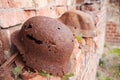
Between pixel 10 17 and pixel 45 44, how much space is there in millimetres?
288

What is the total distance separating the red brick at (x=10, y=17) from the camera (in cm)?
113

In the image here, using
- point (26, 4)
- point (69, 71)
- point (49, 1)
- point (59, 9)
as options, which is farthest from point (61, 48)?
point (59, 9)

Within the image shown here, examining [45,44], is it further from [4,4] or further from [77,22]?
[77,22]

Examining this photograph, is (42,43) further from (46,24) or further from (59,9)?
(59,9)

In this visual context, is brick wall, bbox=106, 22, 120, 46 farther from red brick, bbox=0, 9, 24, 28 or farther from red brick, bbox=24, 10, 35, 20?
red brick, bbox=0, 9, 24, 28

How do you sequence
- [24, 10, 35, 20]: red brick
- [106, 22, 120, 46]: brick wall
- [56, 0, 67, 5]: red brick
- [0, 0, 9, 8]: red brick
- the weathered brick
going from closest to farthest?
[0, 0, 9, 8]: red brick, [24, 10, 35, 20]: red brick, the weathered brick, [56, 0, 67, 5]: red brick, [106, 22, 120, 46]: brick wall

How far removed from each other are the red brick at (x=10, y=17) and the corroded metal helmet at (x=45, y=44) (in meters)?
0.10

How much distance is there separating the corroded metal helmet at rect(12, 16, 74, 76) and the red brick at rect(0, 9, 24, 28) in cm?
10

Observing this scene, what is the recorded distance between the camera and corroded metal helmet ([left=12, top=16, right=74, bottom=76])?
3.41 feet

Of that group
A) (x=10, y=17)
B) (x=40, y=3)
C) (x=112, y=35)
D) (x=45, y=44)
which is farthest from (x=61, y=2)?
(x=112, y=35)

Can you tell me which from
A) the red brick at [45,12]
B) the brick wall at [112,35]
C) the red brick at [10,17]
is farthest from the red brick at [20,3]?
the brick wall at [112,35]

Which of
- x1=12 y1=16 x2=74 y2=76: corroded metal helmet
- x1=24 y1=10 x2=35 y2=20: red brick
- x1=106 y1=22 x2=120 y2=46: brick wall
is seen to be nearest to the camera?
x1=12 y1=16 x2=74 y2=76: corroded metal helmet

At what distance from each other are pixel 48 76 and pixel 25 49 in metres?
0.17

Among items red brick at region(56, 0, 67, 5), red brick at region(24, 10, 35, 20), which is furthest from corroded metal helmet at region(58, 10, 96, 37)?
red brick at region(56, 0, 67, 5)
